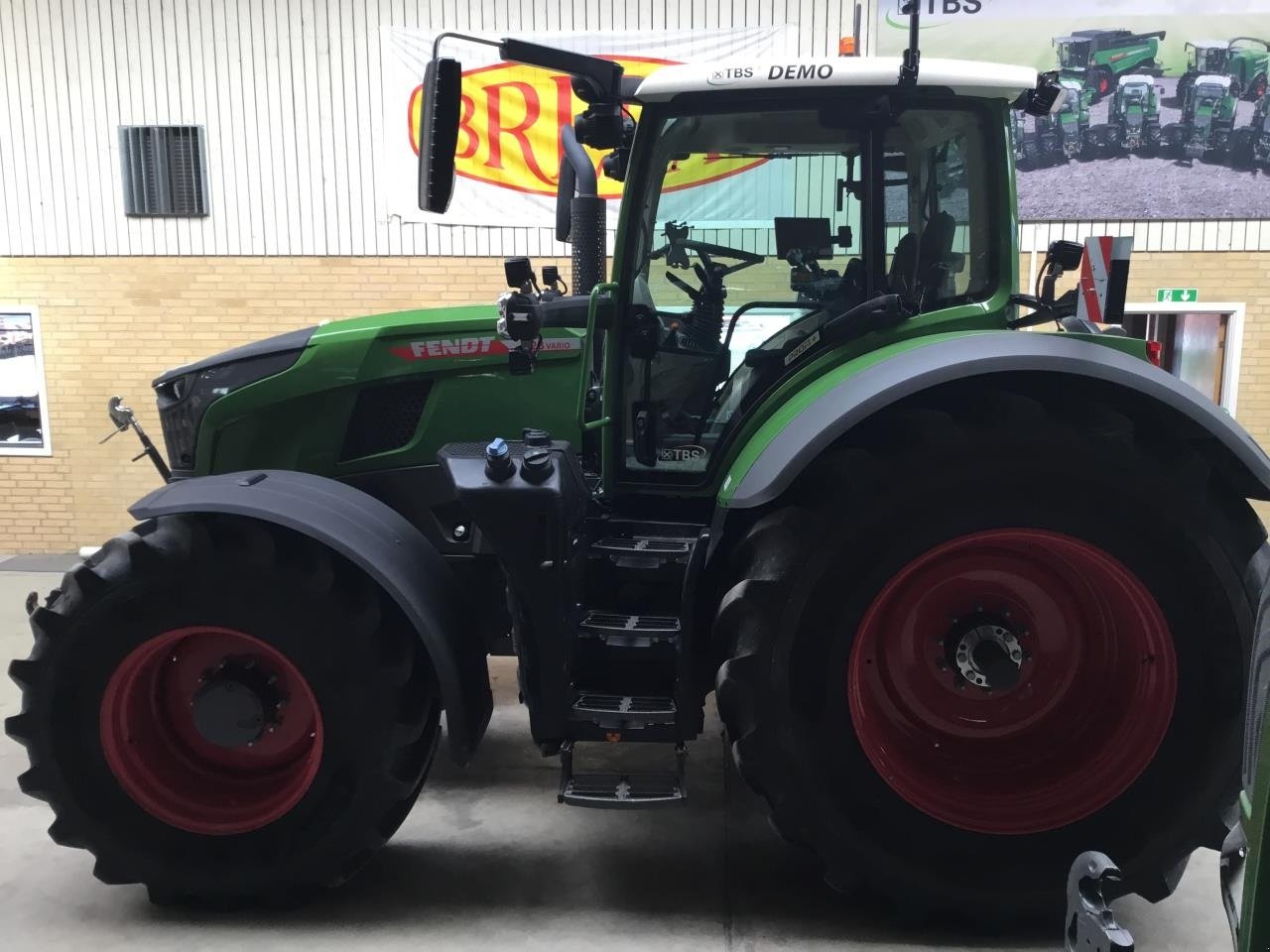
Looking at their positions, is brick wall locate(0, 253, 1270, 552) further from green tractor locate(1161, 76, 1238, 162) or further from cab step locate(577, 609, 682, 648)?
cab step locate(577, 609, 682, 648)

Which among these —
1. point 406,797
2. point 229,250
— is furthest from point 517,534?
point 229,250

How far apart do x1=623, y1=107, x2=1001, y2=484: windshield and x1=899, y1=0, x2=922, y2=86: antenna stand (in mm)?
147

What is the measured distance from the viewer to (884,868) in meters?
2.43

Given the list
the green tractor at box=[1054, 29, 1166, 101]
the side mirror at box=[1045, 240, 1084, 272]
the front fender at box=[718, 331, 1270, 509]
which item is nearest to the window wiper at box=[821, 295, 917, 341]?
the front fender at box=[718, 331, 1270, 509]

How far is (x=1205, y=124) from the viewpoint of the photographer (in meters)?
6.41

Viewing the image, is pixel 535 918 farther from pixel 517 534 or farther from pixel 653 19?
pixel 653 19

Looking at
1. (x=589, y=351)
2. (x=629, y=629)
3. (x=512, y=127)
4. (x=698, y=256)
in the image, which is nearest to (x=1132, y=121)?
(x=512, y=127)

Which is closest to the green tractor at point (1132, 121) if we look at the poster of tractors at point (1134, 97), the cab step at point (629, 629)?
the poster of tractors at point (1134, 97)

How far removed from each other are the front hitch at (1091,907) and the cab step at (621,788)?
1.06m

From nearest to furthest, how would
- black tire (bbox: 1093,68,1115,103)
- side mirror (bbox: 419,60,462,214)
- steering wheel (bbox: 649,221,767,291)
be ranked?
side mirror (bbox: 419,60,462,214), steering wheel (bbox: 649,221,767,291), black tire (bbox: 1093,68,1115,103)

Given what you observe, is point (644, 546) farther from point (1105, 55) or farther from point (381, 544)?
point (1105, 55)

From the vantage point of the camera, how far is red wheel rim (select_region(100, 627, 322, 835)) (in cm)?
259

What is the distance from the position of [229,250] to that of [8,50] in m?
1.99

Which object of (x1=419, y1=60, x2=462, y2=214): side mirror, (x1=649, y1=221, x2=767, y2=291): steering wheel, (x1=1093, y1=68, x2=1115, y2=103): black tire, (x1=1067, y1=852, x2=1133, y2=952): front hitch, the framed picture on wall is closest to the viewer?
(x1=1067, y1=852, x2=1133, y2=952): front hitch
